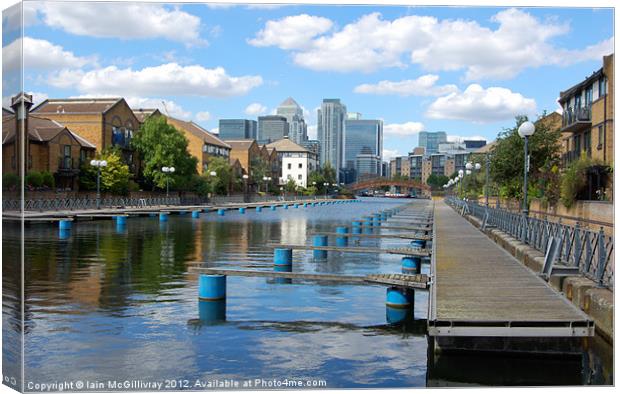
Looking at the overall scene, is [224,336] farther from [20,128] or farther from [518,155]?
[518,155]

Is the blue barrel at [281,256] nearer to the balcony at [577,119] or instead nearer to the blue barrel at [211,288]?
the blue barrel at [211,288]

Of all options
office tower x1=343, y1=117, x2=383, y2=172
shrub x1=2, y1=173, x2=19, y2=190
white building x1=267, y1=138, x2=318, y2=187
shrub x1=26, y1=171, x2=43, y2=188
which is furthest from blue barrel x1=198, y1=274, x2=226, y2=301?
white building x1=267, y1=138, x2=318, y2=187

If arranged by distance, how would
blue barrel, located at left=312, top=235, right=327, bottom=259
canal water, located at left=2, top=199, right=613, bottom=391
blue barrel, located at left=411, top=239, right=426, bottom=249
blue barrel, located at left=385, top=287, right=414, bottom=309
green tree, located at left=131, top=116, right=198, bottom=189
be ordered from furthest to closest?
green tree, located at left=131, top=116, right=198, bottom=189 → blue barrel, located at left=411, top=239, right=426, bottom=249 → blue barrel, located at left=312, top=235, right=327, bottom=259 → blue barrel, located at left=385, top=287, right=414, bottom=309 → canal water, located at left=2, top=199, right=613, bottom=391

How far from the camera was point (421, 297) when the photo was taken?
1742 centimetres

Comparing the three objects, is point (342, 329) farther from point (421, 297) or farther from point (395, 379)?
point (421, 297)

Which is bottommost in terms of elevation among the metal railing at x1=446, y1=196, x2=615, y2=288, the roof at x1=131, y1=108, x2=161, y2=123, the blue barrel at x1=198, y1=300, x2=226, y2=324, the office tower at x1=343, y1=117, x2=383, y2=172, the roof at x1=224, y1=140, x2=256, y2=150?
the blue barrel at x1=198, y1=300, x2=226, y2=324

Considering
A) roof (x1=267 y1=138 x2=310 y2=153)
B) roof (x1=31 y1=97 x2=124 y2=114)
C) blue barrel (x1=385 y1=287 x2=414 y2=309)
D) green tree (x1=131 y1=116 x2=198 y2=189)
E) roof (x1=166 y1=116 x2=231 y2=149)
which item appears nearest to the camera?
blue barrel (x1=385 y1=287 x2=414 y2=309)

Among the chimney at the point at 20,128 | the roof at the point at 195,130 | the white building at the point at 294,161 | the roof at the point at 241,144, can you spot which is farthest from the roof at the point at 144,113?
the chimney at the point at 20,128

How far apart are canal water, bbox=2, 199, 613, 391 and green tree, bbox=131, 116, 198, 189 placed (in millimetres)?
55883

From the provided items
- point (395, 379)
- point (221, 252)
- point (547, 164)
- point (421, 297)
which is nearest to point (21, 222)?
point (395, 379)

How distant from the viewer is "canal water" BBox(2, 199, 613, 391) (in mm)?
9648

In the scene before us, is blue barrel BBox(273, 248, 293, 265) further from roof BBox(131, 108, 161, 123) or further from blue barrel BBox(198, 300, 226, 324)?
roof BBox(131, 108, 161, 123)

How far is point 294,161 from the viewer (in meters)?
166

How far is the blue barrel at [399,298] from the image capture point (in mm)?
15141
